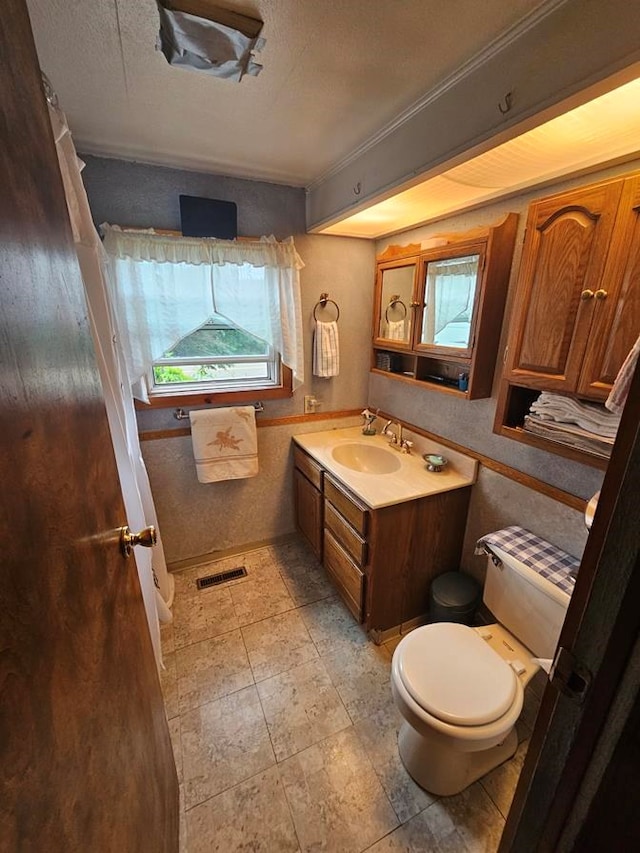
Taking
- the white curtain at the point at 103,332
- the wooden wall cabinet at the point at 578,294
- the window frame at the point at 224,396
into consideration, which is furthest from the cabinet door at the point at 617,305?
the window frame at the point at 224,396

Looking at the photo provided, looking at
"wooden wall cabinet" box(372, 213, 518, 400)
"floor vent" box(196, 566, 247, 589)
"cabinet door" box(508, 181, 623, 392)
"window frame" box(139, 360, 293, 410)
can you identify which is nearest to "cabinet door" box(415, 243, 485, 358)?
"wooden wall cabinet" box(372, 213, 518, 400)

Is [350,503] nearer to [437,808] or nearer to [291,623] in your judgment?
[291,623]

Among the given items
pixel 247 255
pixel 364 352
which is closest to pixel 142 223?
pixel 247 255

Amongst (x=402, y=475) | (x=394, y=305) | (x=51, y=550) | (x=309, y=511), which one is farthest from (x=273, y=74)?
(x=309, y=511)

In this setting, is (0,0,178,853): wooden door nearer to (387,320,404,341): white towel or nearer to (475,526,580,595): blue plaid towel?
(475,526,580,595): blue plaid towel

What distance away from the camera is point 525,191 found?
1.39 metres

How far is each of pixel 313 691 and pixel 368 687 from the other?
0.81ft

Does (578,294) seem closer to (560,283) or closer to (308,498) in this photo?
(560,283)

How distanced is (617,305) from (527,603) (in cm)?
106

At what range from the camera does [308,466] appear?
221 centimetres

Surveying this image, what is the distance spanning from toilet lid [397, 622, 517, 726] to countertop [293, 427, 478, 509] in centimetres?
54

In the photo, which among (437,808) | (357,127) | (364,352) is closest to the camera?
(437,808)

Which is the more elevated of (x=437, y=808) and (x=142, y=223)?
(x=142, y=223)

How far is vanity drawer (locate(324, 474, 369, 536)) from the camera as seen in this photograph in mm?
1623
